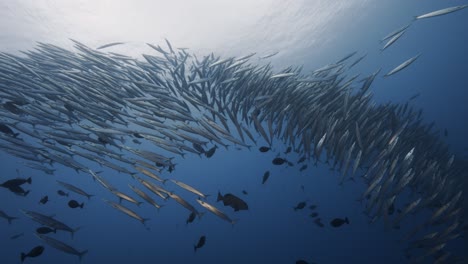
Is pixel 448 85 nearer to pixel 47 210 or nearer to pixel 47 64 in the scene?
pixel 47 64

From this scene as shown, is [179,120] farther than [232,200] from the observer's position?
Yes

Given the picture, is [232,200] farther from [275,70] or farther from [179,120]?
[275,70]

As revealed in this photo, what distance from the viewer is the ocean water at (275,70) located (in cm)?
1479

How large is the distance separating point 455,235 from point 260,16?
14.9 m

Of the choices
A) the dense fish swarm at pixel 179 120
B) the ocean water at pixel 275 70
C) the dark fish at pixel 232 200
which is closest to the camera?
the dark fish at pixel 232 200

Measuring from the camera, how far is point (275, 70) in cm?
2398

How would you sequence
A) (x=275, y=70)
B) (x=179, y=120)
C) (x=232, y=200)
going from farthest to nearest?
(x=275, y=70), (x=179, y=120), (x=232, y=200)

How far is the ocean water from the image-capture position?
14.8 metres

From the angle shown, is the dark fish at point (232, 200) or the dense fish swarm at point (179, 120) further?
the dense fish swarm at point (179, 120)

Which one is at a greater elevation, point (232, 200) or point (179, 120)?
point (179, 120)

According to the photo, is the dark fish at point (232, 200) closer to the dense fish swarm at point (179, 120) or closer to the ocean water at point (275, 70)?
the dense fish swarm at point (179, 120)

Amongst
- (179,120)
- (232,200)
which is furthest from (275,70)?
(232,200)

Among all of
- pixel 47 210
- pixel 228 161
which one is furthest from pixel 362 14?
pixel 47 210


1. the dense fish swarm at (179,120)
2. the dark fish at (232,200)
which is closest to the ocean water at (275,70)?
the dense fish swarm at (179,120)
